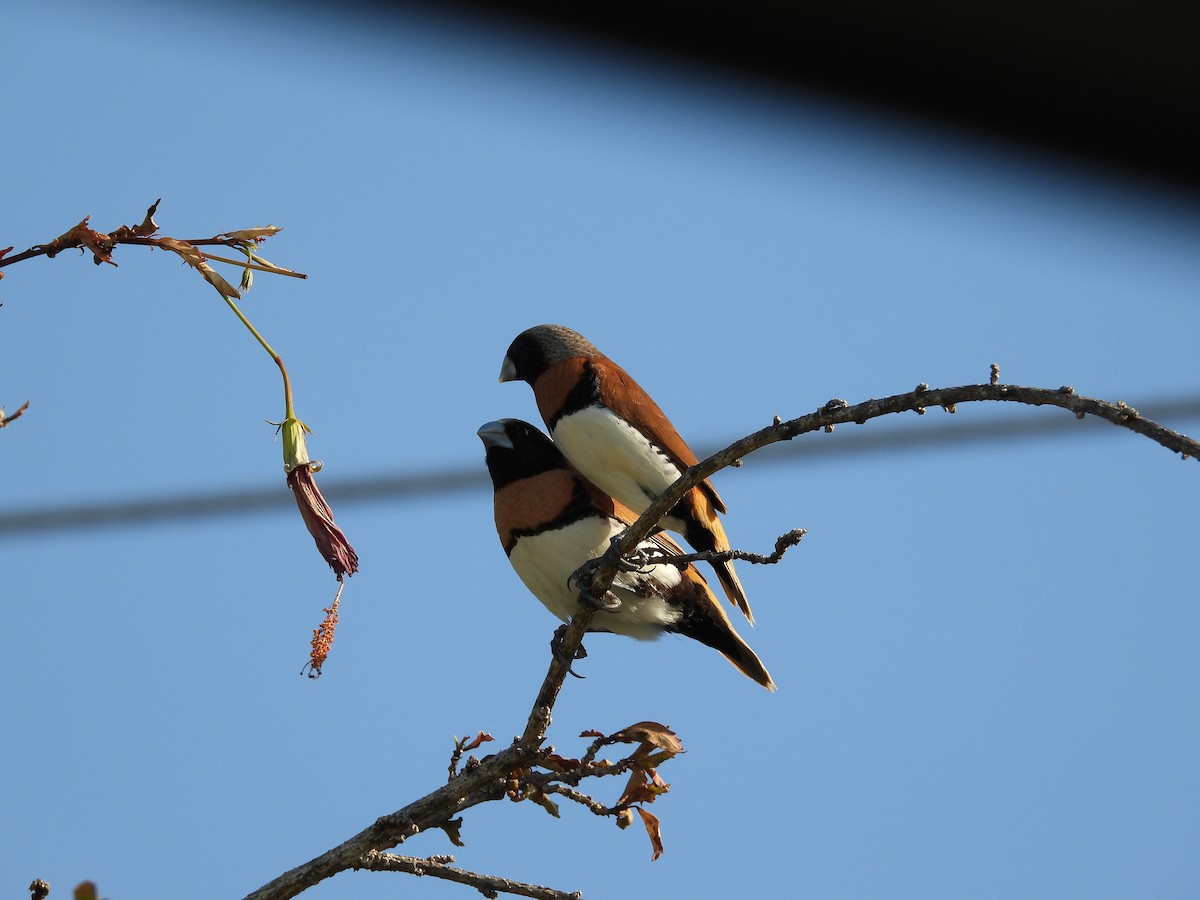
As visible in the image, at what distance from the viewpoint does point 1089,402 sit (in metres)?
1.80

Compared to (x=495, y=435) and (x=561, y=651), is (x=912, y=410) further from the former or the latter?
(x=495, y=435)

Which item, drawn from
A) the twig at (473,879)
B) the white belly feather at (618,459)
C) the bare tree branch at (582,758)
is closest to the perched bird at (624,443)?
the white belly feather at (618,459)

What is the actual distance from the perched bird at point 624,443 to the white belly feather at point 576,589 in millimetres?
136

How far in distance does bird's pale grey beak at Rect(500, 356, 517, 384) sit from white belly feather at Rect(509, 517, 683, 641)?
0.71 metres

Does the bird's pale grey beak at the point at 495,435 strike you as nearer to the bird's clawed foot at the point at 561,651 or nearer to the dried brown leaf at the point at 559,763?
the bird's clawed foot at the point at 561,651

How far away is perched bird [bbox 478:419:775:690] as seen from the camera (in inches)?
148

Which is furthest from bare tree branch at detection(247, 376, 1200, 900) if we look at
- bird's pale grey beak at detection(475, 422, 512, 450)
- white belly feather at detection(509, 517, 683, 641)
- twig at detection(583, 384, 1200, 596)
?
bird's pale grey beak at detection(475, 422, 512, 450)

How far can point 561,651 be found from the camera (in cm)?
292

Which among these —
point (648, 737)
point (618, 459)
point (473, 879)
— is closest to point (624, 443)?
point (618, 459)

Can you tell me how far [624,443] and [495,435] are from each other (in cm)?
66

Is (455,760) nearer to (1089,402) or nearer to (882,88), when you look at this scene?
(1089,402)

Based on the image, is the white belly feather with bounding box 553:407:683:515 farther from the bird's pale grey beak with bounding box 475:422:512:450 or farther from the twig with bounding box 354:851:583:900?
the twig with bounding box 354:851:583:900

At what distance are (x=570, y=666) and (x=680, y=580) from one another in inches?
38.9

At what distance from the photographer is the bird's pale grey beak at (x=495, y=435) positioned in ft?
13.9
